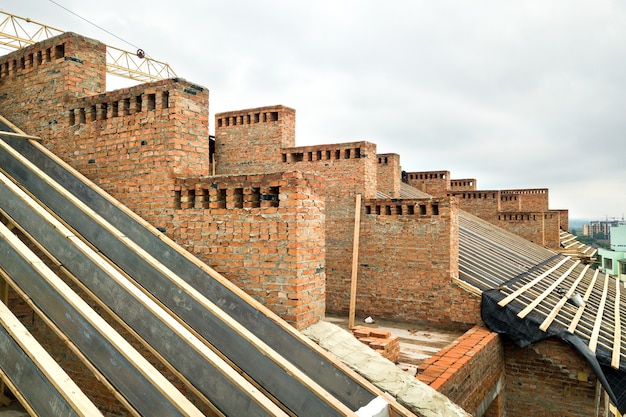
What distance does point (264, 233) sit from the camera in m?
4.80

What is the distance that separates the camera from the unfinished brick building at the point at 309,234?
16.1 ft

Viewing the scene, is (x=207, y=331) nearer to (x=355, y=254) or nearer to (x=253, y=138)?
(x=355, y=254)

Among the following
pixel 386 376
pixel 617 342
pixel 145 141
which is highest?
pixel 145 141

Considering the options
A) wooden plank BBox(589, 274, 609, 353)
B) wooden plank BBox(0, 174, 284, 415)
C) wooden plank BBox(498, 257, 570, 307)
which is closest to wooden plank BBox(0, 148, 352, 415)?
wooden plank BBox(0, 174, 284, 415)

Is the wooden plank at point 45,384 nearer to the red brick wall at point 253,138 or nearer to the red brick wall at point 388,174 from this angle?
the red brick wall at point 253,138

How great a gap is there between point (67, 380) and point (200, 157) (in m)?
3.51

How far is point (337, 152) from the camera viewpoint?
10695 millimetres

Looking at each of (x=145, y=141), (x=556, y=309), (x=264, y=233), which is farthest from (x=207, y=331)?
(x=556, y=309)

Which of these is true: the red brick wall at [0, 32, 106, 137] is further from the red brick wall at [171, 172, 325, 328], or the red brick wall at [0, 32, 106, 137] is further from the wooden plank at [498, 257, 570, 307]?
the wooden plank at [498, 257, 570, 307]

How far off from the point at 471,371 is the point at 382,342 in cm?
147

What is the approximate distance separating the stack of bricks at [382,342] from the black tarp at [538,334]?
272 centimetres

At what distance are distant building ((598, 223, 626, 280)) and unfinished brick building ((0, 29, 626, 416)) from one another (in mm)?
30551

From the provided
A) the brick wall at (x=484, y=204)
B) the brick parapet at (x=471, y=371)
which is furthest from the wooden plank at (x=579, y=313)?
the brick wall at (x=484, y=204)

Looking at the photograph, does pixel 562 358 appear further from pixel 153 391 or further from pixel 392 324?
pixel 153 391
